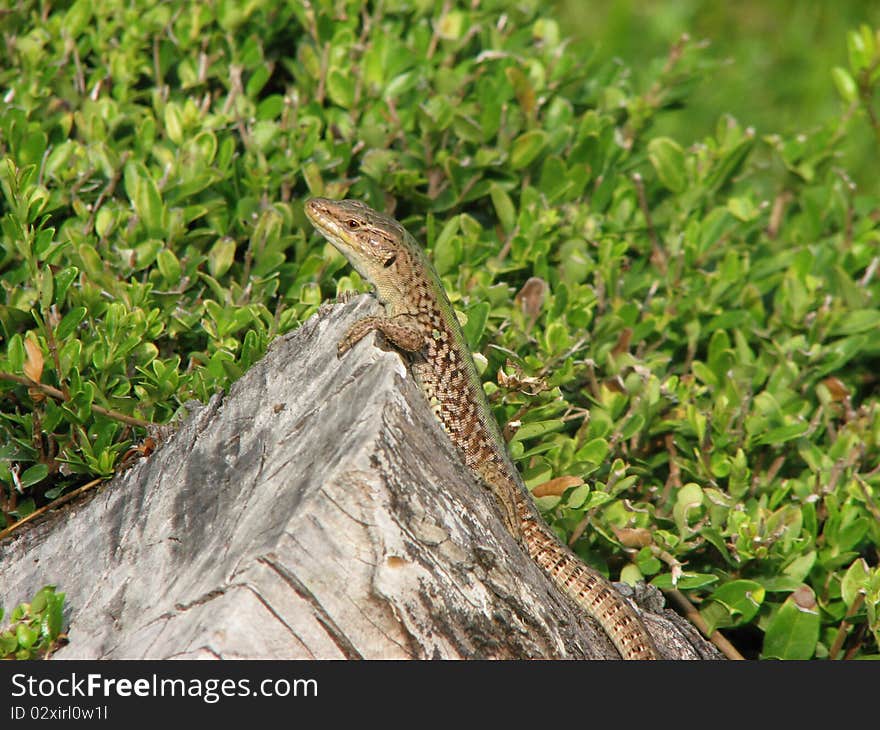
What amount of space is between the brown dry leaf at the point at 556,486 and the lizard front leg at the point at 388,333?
0.87 metres

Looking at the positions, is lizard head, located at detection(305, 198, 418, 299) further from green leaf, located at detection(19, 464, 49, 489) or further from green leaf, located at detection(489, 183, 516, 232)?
green leaf, located at detection(19, 464, 49, 489)

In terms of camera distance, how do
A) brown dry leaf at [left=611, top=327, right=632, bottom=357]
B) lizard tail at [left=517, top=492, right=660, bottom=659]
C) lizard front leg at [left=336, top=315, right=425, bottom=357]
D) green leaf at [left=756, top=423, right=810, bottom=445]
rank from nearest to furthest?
lizard front leg at [left=336, top=315, right=425, bottom=357]
lizard tail at [left=517, top=492, right=660, bottom=659]
green leaf at [left=756, top=423, right=810, bottom=445]
brown dry leaf at [left=611, top=327, right=632, bottom=357]

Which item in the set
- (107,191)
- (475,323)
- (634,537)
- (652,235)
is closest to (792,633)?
(634,537)

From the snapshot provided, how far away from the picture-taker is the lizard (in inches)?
167

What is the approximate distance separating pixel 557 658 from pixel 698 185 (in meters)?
3.66

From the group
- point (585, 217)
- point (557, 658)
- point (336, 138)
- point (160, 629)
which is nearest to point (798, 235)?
point (585, 217)

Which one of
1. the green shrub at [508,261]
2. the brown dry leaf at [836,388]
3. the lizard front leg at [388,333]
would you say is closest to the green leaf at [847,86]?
the green shrub at [508,261]

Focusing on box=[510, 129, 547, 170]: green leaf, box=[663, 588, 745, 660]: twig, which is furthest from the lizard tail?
box=[510, 129, 547, 170]: green leaf

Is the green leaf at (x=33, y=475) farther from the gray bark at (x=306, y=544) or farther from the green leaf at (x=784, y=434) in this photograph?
the green leaf at (x=784, y=434)

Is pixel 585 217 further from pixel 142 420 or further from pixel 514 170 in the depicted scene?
pixel 142 420

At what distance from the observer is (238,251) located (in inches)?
223

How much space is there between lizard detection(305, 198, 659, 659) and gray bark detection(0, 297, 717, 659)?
0.51ft

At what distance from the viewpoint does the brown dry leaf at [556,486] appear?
4.67 m

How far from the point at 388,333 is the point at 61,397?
1436mm
